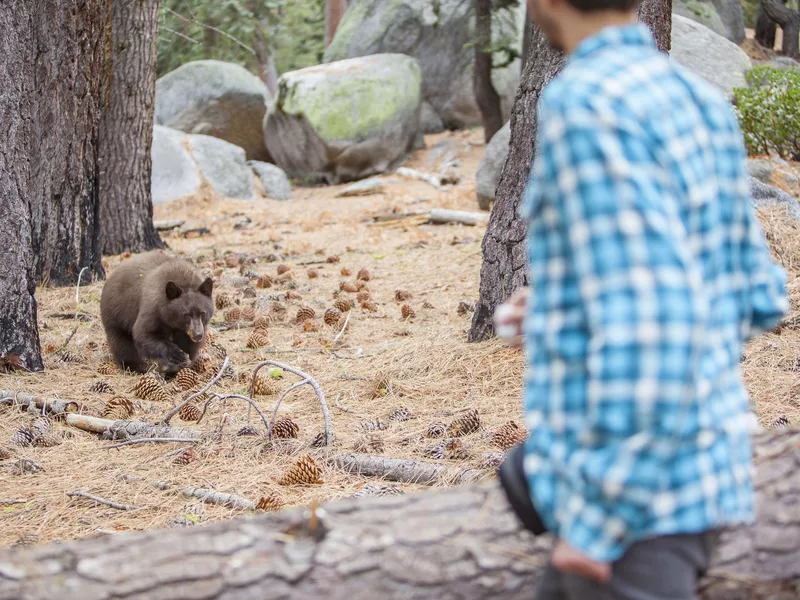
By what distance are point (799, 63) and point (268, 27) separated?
15.4m

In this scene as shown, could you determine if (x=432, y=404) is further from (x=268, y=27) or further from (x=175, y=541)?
(x=268, y=27)

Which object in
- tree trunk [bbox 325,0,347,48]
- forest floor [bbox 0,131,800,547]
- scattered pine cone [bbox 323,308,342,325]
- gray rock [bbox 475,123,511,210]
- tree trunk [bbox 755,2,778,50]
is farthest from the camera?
tree trunk [bbox 325,0,347,48]

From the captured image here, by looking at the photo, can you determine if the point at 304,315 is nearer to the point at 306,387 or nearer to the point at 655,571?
the point at 306,387

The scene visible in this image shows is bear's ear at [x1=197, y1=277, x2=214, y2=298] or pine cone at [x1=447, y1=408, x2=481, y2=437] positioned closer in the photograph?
pine cone at [x1=447, y1=408, x2=481, y2=437]

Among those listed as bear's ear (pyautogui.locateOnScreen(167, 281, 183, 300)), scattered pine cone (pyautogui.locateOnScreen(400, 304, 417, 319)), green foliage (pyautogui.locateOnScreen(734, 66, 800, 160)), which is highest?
Answer: green foliage (pyautogui.locateOnScreen(734, 66, 800, 160))

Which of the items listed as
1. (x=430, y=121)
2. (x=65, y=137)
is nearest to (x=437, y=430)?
(x=65, y=137)

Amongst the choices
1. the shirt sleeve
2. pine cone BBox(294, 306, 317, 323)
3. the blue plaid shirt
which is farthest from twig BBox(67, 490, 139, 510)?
pine cone BBox(294, 306, 317, 323)

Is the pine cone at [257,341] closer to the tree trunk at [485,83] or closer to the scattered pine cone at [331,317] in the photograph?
the scattered pine cone at [331,317]

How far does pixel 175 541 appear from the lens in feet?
6.98

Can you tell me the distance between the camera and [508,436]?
4535mm

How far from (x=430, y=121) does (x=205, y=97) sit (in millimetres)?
6315

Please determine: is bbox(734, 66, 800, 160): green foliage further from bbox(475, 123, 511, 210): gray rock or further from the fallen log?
the fallen log

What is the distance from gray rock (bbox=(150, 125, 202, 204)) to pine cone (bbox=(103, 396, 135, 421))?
32.8ft

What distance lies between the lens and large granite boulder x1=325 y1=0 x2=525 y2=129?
75.2ft
